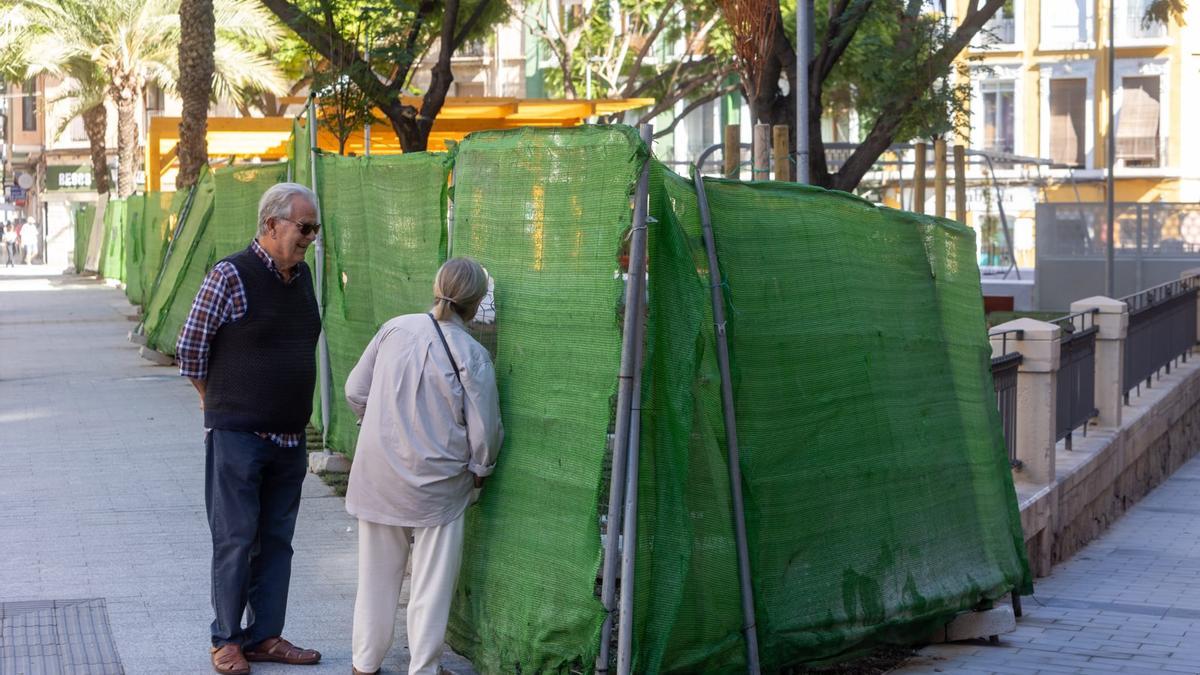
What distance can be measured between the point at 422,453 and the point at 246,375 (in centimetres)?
77

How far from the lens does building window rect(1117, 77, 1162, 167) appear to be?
1930 inches

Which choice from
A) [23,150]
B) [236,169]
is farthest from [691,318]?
[23,150]

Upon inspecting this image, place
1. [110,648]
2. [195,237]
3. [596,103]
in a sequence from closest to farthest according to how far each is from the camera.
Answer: [110,648], [195,237], [596,103]

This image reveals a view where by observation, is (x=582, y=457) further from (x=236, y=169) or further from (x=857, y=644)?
(x=236, y=169)

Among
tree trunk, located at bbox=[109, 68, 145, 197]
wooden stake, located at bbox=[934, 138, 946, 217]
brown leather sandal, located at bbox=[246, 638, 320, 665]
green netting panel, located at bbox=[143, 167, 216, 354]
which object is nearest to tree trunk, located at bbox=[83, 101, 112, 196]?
tree trunk, located at bbox=[109, 68, 145, 197]

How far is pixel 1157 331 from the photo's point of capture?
54.6 ft

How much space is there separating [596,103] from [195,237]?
9.11 m

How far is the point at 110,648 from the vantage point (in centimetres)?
629

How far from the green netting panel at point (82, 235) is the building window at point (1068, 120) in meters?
28.9

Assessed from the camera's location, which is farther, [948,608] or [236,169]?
[236,169]

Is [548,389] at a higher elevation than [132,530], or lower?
higher

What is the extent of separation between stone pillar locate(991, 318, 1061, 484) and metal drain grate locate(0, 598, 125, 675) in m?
5.75

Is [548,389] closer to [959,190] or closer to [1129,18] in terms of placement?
[959,190]

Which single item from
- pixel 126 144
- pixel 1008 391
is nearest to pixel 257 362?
pixel 1008 391
